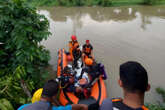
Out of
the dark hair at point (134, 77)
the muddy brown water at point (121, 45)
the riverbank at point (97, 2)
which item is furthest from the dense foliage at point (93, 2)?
the dark hair at point (134, 77)

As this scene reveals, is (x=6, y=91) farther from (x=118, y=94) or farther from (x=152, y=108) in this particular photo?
(x=118, y=94)

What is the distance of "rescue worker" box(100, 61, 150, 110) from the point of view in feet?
3.37

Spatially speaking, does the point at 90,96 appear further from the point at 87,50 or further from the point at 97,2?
the point at 97,2

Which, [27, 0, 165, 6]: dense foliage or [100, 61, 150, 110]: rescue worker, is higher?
[27, 0, 165, 6]: dense foliage

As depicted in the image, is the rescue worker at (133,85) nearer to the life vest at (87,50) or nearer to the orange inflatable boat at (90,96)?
the orange inflatable boat at (90,96)

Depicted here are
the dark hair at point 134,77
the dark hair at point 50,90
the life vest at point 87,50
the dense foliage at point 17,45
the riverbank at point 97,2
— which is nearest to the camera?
the dark hair at point 134,77

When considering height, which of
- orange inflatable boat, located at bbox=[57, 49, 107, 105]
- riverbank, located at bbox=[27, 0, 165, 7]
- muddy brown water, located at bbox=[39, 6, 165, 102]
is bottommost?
orange inflatable boat, located at bbox=[57, 49, 107, 105]

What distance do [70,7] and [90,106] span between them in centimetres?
1866

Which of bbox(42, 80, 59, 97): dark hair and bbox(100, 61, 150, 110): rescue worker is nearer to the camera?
bbox(100, 61, 150, 110): rescue worker

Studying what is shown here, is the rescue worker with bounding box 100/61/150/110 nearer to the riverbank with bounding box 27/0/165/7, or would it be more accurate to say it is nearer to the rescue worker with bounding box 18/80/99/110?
the rescue worker with bounding box 18/80/99/110

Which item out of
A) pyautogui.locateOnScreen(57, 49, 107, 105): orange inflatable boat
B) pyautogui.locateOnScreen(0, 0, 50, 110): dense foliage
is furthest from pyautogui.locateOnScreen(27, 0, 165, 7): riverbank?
pyautogui.locateOnScreen(0, 0, 50, 110): dense foliage

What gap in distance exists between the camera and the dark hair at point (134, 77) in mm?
1023

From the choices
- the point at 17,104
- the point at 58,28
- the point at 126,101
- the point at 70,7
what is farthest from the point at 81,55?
the point at 70,7

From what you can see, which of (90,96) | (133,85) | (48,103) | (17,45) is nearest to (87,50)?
(90,96)
